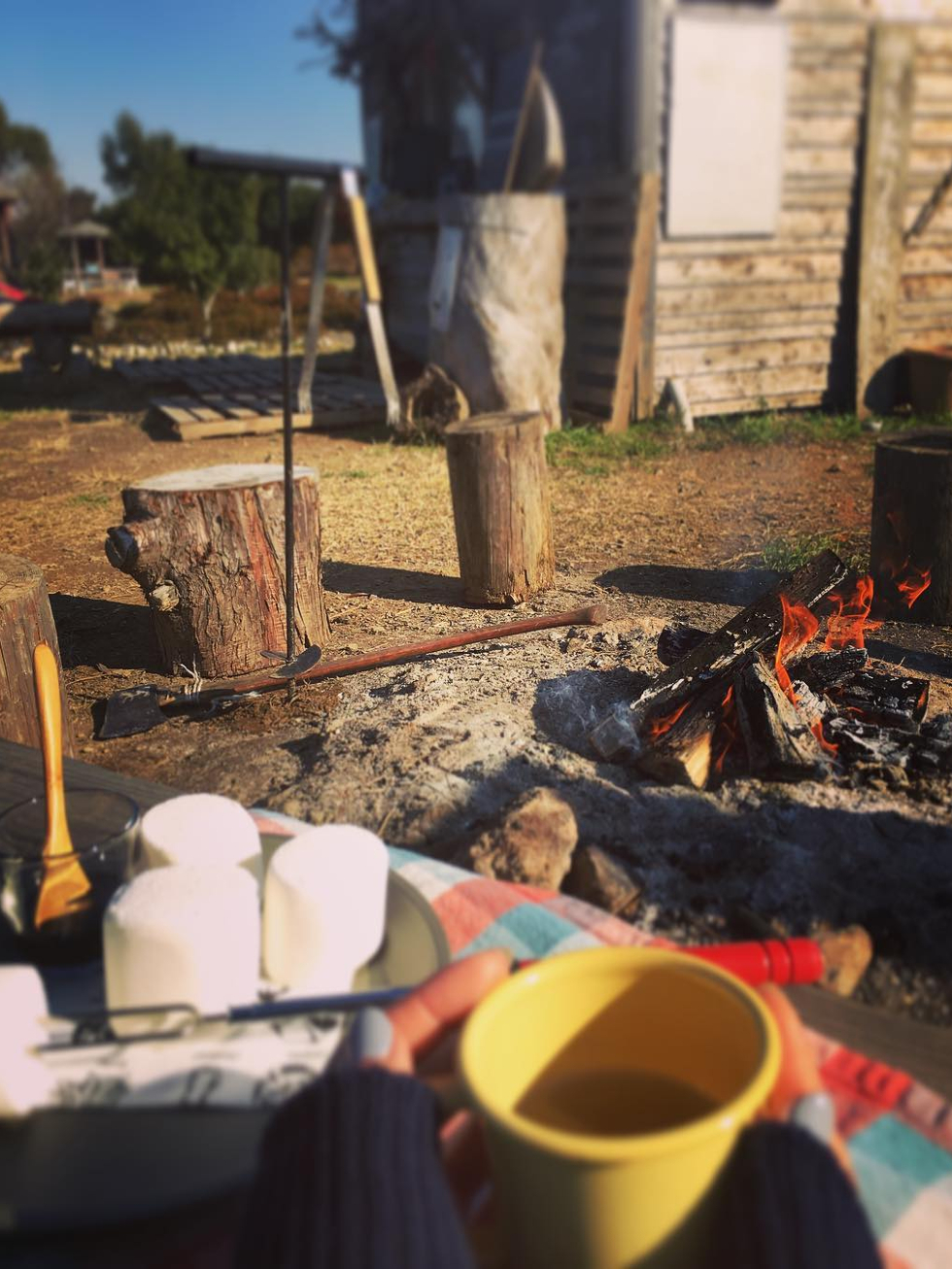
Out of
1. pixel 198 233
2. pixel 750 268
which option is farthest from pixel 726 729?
pixel 198 233

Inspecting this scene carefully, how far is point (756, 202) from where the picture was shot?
29.3 feet

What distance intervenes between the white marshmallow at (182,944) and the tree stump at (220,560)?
9.44 ft

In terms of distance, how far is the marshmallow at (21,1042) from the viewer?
3.30 feet

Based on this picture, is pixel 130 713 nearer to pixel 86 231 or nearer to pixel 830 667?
pixel 830 667

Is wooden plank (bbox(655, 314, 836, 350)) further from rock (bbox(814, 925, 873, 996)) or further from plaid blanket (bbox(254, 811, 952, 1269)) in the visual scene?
plaid blanket (bbox(254, 811, 952, 1269))

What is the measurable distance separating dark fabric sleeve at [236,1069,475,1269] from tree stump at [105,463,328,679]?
323 cm

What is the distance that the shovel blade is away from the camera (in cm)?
367

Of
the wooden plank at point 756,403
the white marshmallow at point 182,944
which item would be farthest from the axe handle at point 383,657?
the wooden plank at point 756,403

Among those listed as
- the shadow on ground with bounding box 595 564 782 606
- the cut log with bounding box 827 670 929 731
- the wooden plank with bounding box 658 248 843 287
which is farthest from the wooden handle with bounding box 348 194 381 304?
the cut log with bounding box 827 670 929 731

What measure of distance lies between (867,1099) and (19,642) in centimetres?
266

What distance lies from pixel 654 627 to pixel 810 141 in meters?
6.68

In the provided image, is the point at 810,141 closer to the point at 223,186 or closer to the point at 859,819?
the point at 859,819

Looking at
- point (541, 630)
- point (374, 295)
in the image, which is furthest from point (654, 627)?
point (374, 295)

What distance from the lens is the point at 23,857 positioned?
50.9 inches
